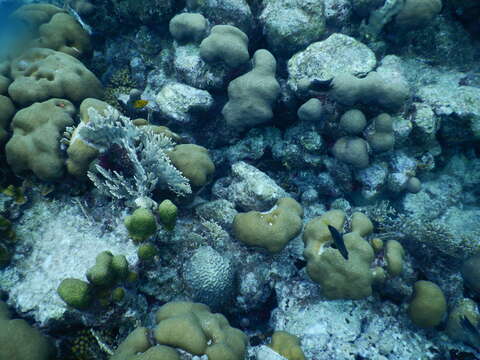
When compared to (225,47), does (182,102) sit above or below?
below

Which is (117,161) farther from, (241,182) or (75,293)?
(241,182)

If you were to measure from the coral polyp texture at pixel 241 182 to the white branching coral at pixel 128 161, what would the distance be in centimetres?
2

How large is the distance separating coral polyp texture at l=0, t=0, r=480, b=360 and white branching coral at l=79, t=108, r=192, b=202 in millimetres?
22

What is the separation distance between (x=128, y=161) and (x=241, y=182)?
1.78 metres

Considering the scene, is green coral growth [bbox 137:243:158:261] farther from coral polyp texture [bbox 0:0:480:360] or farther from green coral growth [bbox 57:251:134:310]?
green coral growth [bbox 57:251:134:310]

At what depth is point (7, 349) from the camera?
2.84 m

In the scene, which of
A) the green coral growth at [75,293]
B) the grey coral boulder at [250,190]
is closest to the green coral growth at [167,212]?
the green coral growth at [75,293]

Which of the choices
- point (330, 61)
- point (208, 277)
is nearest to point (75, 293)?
point (208, 277)

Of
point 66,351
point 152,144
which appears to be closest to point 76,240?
point 66,351

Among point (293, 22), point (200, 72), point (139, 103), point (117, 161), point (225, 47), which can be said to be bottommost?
point (117, 161)

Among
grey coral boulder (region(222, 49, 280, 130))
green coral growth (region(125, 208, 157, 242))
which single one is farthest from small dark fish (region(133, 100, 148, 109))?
green coral growth (region(125, 208, 157, 242))

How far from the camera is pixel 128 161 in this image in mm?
3900

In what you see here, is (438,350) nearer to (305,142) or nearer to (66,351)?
(305,142)

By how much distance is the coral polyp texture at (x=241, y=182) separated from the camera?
3.39 m
